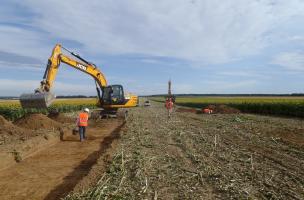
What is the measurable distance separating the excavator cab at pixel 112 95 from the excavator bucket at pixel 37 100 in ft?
23.0

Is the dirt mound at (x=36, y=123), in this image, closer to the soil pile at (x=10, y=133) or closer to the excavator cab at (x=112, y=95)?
the soil pile at (x=10, y=133)

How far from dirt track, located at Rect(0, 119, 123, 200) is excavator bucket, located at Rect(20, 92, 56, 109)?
242 cm

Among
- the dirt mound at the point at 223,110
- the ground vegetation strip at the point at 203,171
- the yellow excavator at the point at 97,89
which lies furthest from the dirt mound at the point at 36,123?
the dirt mound at the point at 223,110

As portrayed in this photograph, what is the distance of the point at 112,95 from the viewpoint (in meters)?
26.4

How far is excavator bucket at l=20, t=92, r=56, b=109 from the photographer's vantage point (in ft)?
62.2

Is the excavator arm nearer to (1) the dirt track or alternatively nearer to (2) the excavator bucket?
(2) the excavator bucket

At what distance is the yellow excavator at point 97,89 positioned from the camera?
63.2 feet

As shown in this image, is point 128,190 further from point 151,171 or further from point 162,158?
point 162,158

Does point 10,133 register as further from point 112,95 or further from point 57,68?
point 112,95

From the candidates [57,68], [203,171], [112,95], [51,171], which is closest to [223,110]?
[112,95]

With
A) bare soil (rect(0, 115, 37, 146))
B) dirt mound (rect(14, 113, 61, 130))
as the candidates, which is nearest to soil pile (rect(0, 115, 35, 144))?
bare soil (rect(0, 115, 37, 146))

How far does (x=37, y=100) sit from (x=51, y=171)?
8.33 meters

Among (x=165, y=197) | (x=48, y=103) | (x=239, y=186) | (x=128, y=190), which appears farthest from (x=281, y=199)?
(x=48, y=103)

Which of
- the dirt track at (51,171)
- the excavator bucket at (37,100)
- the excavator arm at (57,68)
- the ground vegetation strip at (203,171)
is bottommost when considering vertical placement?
the dirt track at (51,171)
